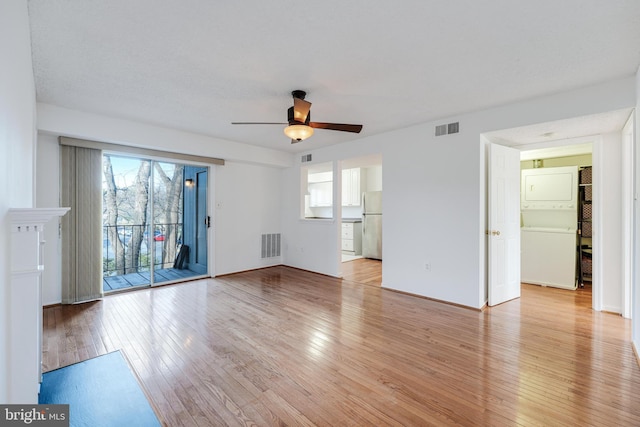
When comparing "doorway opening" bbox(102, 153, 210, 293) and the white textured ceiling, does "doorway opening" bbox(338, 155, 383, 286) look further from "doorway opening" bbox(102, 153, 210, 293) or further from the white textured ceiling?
"doorway opening" bbox(102, 153, 210, 293)

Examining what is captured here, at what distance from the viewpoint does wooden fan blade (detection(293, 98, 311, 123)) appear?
9.20ft

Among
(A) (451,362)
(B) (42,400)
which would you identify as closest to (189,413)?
(B) (42,400)

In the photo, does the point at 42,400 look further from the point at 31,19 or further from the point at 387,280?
the point at 387,280

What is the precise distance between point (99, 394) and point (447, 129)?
15.1 ft

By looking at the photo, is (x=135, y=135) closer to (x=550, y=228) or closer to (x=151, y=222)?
(x=151, y=222)

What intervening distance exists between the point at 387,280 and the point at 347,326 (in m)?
1.69

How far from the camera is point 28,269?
138 cm

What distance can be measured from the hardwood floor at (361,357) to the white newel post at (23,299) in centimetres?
77

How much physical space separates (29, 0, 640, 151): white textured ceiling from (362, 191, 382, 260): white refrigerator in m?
3.79

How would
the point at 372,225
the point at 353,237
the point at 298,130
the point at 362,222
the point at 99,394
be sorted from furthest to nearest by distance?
the point at 353,237
the point at 362,222
the point at 372,225
the point at 298,130
the point at 99,394

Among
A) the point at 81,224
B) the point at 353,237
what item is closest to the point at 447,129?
the point at 353,237

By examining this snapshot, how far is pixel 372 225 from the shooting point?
7172 mm

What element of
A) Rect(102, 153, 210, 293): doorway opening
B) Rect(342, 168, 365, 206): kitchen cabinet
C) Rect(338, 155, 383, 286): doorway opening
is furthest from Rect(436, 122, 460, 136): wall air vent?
Result: Rect(102, 153, 210, 293): doorway opening

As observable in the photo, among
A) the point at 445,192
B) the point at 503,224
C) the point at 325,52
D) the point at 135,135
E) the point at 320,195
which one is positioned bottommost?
the point at 503,224
